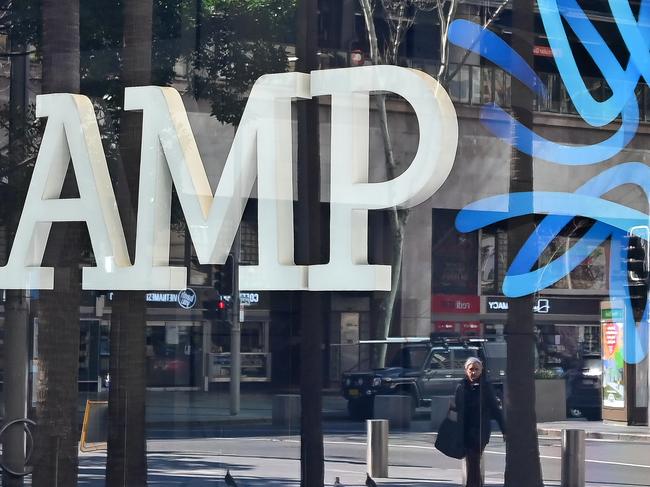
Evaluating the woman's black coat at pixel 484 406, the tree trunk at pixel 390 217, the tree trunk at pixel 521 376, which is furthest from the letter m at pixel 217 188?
the tree trunk at pixel 521 376

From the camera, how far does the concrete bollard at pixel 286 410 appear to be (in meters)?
7.85

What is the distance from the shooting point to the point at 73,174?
29.3 feet

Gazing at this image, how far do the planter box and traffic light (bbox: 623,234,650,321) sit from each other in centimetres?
60

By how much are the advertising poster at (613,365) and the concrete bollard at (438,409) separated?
888 mm

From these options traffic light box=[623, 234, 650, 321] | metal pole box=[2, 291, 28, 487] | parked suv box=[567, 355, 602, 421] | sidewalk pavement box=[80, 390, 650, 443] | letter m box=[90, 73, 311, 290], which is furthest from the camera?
metal pole box=[2, 291, 28, 487]

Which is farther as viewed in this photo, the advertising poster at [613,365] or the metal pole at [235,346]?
the metal pole at [235,346]

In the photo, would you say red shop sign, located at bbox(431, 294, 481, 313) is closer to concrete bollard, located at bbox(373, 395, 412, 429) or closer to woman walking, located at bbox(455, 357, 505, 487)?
woman walking, located at bbox(455, 357, 505, 487)

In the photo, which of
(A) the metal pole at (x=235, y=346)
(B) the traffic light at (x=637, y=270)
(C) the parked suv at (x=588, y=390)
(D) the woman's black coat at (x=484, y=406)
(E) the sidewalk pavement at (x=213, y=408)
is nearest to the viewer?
(B) the traffic light at (x=637, y=270)

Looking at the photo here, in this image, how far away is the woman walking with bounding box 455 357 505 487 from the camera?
7.14m

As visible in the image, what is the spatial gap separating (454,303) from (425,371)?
43cm

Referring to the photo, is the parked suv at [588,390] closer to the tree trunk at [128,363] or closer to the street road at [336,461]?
the street road at [336,461]

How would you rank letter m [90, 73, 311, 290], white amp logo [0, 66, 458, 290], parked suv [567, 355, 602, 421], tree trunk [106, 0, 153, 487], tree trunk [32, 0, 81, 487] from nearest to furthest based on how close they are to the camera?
parked suv [567, 355, 602, 421]
white amp logo [0, 66, 458, 290]
letter m [90, 73, 311, 290]
tree trunk [106, 0, 153, 487]
tree trunk [32, 0, 81, 487]

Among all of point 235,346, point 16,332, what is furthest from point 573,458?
point 16,332

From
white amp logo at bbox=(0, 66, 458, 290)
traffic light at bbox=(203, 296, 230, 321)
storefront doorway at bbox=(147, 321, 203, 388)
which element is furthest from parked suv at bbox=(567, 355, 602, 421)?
storefront doorway at bbox=(147, 321, 203, 388)
